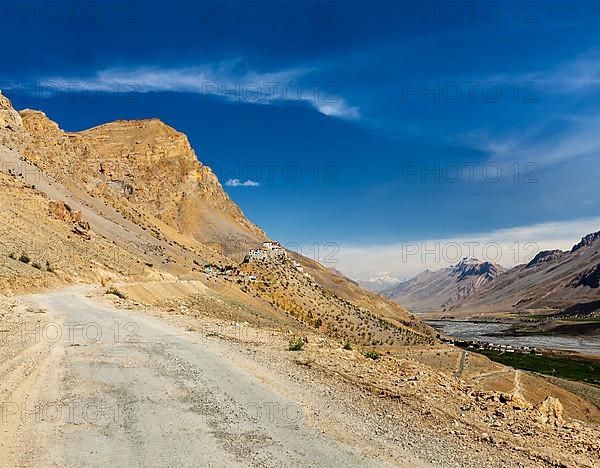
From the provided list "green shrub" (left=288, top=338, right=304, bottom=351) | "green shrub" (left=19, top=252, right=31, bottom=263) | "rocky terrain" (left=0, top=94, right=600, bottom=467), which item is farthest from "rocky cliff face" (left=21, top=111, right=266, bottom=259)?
"green shrub" (left=288, top=338, right=304, bottom=351)

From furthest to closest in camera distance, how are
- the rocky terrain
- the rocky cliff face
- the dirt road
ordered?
the rocky cliff face
the rocky terrain
the dirt road

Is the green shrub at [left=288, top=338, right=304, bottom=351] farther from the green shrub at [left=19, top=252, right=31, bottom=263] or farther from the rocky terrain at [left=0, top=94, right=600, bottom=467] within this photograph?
the green shrub at [left=19, top=252, right=31, bottom=263]

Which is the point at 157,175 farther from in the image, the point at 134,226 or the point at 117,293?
the point at 117,293

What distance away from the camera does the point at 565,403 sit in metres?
40.0

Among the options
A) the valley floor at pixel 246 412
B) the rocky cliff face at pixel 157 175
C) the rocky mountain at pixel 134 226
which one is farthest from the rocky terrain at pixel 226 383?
the rocky cliff face at pixel 157 175

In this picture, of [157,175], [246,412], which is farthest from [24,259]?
[157,175]

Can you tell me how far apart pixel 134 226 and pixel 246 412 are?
67.7 metres

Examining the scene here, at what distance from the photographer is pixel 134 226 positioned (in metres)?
70.8

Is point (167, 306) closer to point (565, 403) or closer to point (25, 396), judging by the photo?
point (25, 396)

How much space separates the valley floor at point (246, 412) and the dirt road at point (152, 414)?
0.03 m

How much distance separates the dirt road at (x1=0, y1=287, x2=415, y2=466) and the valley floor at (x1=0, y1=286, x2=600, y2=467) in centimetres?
3

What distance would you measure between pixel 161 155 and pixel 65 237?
7999 cm

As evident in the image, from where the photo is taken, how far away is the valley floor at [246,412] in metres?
6.41

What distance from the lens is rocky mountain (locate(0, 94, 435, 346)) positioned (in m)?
37.3
